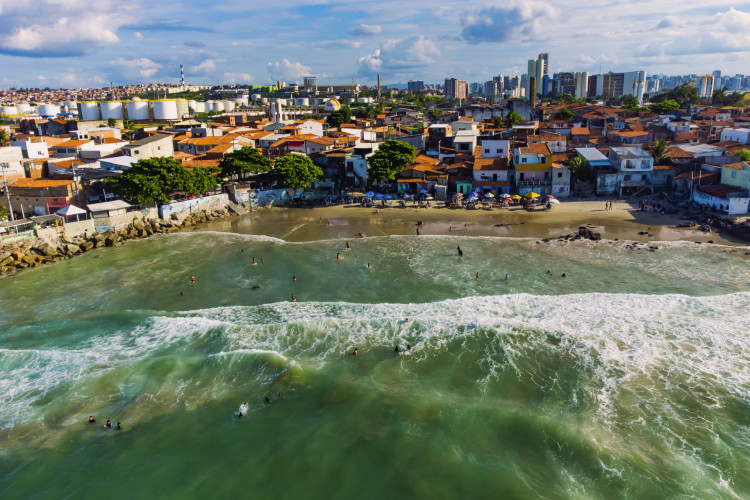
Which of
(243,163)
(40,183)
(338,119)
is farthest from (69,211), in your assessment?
(338,119)

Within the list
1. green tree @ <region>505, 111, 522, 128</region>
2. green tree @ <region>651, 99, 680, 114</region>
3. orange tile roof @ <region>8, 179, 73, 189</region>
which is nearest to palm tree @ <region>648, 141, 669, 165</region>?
green tree @ <region>505, 111, 522, 128</region>

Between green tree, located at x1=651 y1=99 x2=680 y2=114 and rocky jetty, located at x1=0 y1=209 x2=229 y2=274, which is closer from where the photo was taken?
rocky jetty, located at x1=0 y1=209 x2=229 y2=274

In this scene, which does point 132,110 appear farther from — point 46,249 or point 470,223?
point 470,223

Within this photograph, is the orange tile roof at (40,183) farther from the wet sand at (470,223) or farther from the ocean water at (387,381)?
the ocean water at (387,381)

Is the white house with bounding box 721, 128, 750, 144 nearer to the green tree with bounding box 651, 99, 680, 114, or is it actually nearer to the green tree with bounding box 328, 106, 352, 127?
the green tree with bounding box 651, 99, 680, 114

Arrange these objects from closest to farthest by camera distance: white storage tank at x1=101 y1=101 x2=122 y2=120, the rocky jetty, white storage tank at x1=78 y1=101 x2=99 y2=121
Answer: the rocky jetty, white storage tank at x1=101 y1=101 x2=122 y2=120, white storage tank at x1=78 y1=101 x2=99 y2=121

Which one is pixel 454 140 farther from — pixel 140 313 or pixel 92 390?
pixel 92 390

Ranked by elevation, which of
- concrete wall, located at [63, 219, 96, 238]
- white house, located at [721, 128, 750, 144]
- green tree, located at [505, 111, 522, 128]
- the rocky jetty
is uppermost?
green tree, located at [505, 111, 522, 128]
